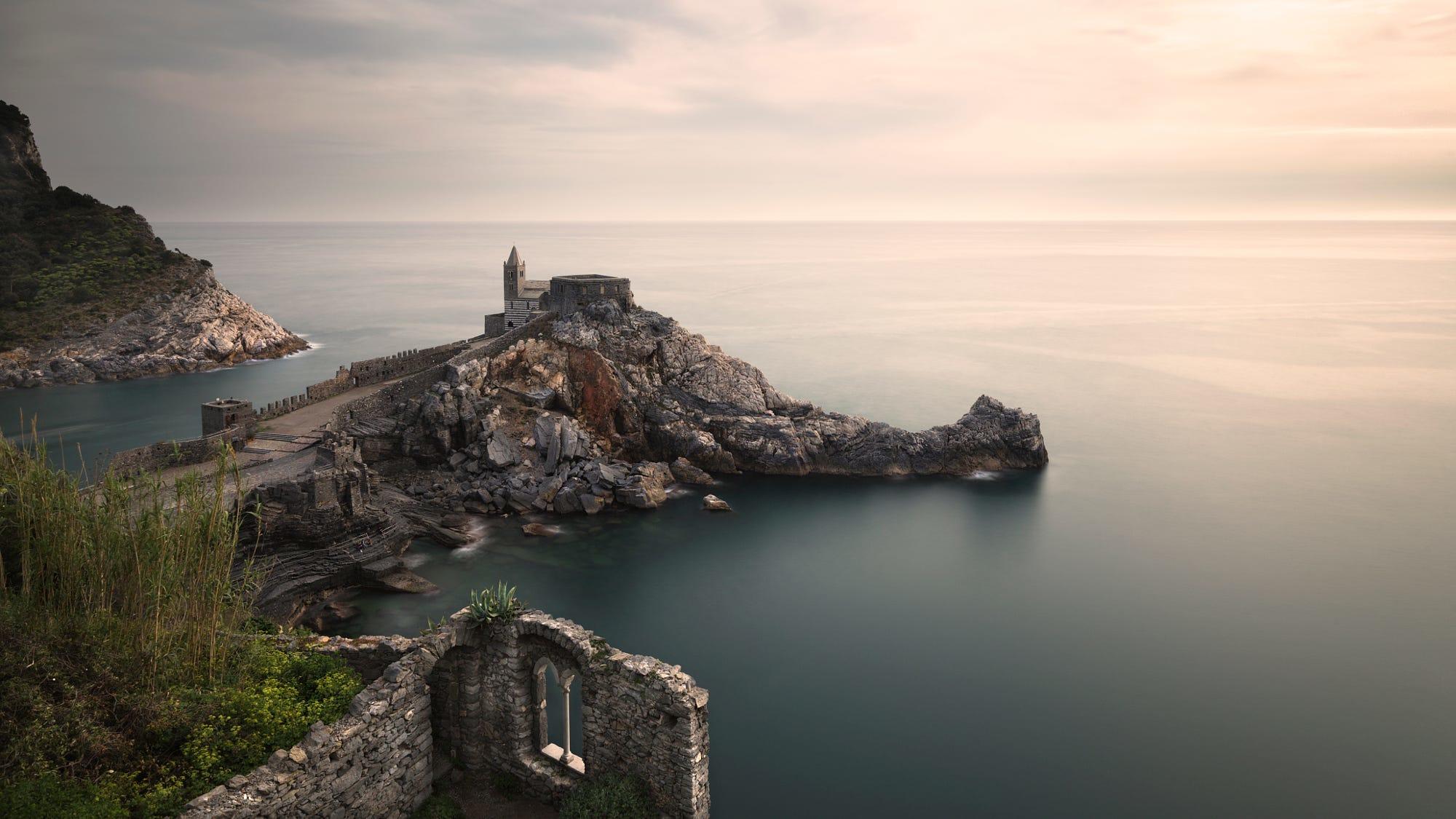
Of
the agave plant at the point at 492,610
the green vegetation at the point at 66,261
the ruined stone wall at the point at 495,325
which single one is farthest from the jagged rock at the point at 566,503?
the green vegetation at the point at 66,261

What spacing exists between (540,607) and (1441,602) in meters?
33.6

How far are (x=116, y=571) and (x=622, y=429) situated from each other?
30.3 m

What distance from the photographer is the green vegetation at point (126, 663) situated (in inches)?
490

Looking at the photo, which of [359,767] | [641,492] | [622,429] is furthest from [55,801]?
[622,429]

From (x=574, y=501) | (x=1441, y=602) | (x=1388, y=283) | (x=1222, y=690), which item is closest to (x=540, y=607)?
(x=574, y=501)

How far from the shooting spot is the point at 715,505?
39875mm

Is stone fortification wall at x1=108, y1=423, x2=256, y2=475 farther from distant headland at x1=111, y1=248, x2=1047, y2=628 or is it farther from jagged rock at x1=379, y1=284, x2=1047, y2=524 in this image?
jagged rock at x1=379, y1=284, x2=1047, y2=524

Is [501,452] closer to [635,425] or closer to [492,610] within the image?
[635,425]

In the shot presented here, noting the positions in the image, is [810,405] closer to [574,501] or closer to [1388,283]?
[574,501]

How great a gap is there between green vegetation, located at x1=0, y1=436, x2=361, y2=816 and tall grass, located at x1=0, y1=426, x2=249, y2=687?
3 cm

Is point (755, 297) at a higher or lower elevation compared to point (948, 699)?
higher

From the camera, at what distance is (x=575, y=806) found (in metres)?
15.8

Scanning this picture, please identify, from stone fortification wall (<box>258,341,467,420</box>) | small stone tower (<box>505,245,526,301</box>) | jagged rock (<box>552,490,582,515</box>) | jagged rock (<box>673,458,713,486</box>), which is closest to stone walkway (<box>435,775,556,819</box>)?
jagged rock (<box>552,490,582,515</box>)

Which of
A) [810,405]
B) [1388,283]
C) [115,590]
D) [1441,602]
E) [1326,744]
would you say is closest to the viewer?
[115,590]
